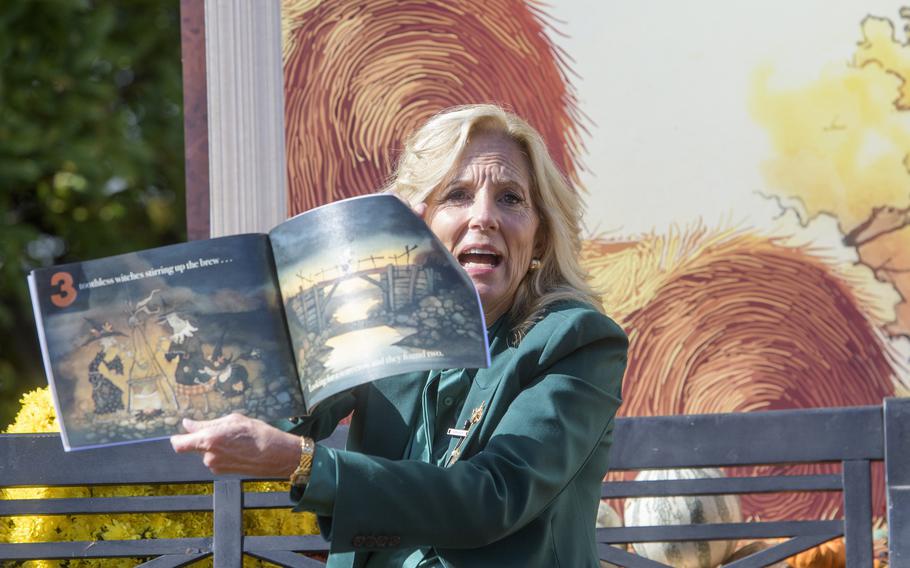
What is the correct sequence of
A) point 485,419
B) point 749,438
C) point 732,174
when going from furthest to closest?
point 732,174, point 749,438, point 485,419

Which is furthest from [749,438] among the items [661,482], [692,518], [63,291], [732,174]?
[63,291]

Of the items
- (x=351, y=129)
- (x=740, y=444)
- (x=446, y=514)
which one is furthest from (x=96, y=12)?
(x=446, y=514)

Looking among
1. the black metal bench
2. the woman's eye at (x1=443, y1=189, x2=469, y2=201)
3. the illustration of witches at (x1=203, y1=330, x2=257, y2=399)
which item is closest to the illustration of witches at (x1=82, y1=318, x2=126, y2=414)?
the illustration of witches at (x1=203, y1=330, x2=257, y2=399)

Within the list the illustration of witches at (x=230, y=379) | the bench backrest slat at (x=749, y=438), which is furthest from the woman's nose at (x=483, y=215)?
the bench backrest slat at (x=749, y=438)

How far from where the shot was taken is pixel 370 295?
6.61 feet

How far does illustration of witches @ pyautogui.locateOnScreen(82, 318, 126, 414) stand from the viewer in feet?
6.80

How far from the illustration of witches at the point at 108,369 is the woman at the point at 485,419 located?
0.58 ft

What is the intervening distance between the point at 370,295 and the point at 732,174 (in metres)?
2.31

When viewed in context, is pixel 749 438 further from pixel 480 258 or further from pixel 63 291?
pixel 63 291

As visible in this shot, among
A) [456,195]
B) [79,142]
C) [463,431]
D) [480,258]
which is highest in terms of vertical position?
[79,142]

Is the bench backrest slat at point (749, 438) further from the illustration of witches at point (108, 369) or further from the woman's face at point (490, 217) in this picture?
the illustration of witches at point (108, 369)

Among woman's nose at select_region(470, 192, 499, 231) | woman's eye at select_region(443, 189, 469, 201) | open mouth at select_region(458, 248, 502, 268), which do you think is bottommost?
open mouth at select_region(458, 248, 502, 268)

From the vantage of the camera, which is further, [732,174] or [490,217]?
[732,174]

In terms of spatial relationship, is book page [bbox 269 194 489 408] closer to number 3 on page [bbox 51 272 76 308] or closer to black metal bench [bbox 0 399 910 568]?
number 3 on page [bbox 51 272 76 308]
